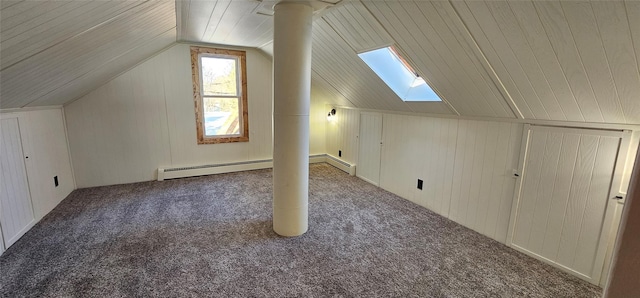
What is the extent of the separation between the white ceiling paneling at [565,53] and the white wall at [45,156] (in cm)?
430

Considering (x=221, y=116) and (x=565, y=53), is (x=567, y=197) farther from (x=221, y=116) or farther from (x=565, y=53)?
(x=221, y=116)

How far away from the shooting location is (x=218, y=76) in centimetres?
481

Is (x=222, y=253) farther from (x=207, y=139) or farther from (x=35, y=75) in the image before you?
(x=207, y=139)

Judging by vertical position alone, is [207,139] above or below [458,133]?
below

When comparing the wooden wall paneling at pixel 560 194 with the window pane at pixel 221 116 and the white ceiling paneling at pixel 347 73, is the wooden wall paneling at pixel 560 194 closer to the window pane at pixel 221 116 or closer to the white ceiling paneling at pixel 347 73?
the white ceiling paneling at pixel 347 73

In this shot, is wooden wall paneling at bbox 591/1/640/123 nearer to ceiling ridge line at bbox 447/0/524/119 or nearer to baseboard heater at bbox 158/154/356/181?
ceiling ridge line at bbox 447/0/524/119

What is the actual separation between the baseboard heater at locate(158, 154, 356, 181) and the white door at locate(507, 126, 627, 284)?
2779mm

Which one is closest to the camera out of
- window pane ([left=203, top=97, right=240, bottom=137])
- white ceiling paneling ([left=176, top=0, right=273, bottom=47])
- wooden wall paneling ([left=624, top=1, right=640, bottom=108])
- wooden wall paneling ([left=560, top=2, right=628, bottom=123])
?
wooden wall paneling ([left=624, top=1, right=640, bottom=108])

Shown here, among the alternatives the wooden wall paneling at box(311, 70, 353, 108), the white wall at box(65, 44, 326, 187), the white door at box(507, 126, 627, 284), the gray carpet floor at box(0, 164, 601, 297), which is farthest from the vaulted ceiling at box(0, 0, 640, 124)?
the gray carpet floor at box(0, 164, 601, 297)

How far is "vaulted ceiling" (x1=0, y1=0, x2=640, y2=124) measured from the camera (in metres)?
1.56

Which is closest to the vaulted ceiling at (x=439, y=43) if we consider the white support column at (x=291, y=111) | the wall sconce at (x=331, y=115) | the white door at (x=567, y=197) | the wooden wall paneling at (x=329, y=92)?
the white door at (x=567, y=197)

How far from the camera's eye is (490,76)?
228 cm

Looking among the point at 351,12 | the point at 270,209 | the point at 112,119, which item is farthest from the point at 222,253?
the point at 112,119

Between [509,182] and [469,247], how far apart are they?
738 millimetres
